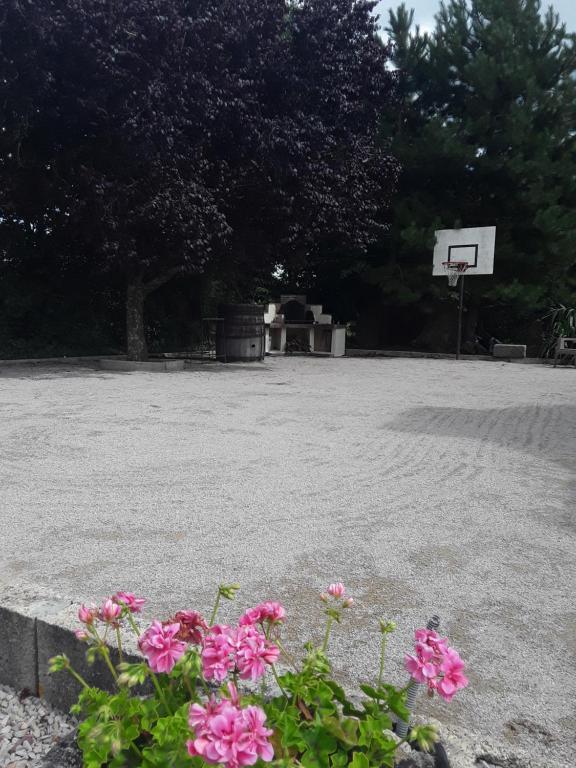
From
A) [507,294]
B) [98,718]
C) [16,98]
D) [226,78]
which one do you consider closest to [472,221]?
[507,294]

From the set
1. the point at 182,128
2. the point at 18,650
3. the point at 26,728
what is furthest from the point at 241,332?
the point at 26,728

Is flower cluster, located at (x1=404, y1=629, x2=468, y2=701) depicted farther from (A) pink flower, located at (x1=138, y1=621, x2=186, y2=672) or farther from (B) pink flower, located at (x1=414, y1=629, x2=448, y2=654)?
(A) pink flower, located at (x1=138, y1=621, x2=186, y2=672)

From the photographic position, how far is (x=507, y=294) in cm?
1603

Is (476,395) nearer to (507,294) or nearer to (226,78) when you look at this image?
(226,78)

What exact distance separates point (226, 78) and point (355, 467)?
26.3 ft

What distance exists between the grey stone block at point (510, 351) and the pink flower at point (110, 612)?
16737 mm

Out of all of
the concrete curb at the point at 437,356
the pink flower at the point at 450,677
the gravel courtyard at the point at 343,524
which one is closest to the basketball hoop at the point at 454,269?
the concrete curb at the point at 437,356

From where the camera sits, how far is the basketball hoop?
15836 millimetres

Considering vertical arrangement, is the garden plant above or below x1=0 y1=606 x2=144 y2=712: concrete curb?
above

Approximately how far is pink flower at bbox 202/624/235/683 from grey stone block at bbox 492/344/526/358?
16783 millimetres

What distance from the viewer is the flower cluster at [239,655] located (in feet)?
3.67

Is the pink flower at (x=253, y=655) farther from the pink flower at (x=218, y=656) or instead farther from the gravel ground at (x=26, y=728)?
the gravel ground at (x=26, y=728)

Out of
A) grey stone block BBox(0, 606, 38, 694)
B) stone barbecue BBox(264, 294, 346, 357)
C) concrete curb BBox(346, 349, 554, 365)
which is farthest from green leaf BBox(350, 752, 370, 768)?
concrete curb BBox(346, 349, 554, 365)

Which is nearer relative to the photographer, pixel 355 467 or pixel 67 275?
pixel 355 467
